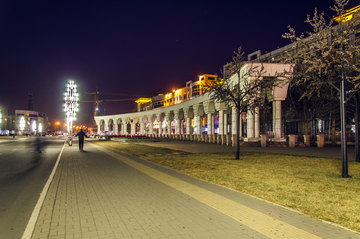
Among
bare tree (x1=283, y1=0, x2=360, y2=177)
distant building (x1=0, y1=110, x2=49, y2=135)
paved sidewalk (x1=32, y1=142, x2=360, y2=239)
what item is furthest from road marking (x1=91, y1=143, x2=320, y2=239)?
distant building (x1=0, y1=110, x2=49, y2=135)

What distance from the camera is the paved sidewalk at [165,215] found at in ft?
14.7

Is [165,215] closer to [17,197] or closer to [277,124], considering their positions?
[17,197]

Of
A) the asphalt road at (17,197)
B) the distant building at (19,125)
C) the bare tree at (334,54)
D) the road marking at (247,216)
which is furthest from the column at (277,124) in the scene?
the distant building at (19,125)

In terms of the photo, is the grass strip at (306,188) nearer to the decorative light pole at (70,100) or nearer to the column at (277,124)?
the column at (277,124)

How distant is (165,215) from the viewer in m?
5.39

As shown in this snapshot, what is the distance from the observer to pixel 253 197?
682 cm

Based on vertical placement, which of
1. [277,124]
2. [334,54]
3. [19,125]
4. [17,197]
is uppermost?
[334,54]

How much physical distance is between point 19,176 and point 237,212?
893 centimetres

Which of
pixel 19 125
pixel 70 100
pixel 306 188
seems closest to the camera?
pixel 306 188

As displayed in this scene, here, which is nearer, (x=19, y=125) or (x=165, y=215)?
(x=165, y=215)

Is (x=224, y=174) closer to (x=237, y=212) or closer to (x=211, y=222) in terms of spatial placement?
(x=237, y=212)

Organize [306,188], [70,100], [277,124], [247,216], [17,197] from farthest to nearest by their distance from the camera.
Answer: [70,100], [277,124], [306,188], [17,197], [247,216]

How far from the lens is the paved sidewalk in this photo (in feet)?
14.7

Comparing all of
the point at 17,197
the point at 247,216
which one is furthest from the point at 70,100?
the point at 247,216
